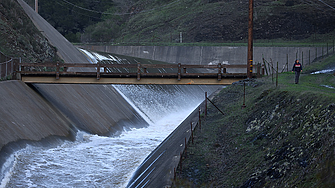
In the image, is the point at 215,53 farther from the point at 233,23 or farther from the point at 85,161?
the point at 85,161

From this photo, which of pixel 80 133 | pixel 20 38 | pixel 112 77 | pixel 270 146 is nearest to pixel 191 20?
pixel 20 38

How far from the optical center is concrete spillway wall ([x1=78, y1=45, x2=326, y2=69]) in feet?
165

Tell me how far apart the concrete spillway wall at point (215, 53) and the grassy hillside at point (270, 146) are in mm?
36770

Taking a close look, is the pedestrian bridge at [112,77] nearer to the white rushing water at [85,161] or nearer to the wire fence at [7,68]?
the wire fence at [7,68]

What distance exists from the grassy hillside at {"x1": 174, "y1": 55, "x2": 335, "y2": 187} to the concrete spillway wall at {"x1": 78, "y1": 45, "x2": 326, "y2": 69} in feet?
121

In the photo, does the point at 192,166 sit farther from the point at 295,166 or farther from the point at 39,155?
the point at 39,155

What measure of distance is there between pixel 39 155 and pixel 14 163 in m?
1.78

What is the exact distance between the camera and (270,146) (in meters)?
10.4

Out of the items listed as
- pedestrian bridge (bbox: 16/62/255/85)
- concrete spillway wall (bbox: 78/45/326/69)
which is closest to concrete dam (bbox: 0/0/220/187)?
pedestrian bridge (bbox: 16/62/255/85)

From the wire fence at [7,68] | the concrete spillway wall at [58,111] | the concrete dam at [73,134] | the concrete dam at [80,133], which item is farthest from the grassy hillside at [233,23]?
the wire fence at [7,68]

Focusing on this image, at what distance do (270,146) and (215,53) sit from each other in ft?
147

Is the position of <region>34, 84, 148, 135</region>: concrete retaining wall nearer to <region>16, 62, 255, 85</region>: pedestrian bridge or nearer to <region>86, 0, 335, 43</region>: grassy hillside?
<region>16, 62, 255, 85</region>: pedestrian bridge

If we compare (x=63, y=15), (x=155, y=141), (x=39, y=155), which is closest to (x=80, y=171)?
(x=39, y=155)

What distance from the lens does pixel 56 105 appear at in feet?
72.2
